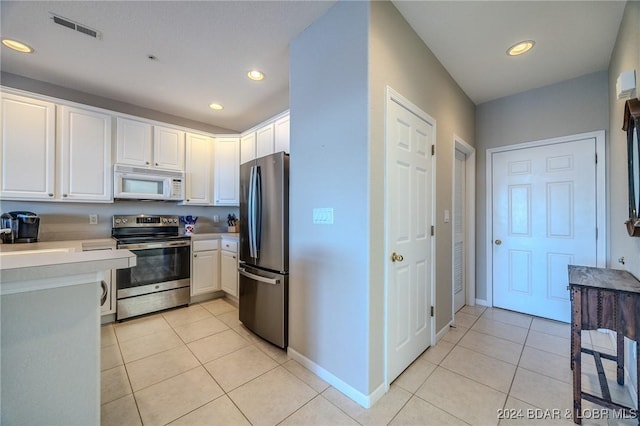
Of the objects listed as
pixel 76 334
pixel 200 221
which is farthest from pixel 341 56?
pixel 200 221

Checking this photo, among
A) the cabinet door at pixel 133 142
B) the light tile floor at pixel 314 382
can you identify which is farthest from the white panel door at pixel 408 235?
the cabinet door at pixel 133 142

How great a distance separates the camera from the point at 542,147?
2.91 m

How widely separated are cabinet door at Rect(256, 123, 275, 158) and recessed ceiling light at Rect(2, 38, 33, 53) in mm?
2093

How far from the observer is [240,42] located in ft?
6.91

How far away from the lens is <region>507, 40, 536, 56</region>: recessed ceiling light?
7.06ft

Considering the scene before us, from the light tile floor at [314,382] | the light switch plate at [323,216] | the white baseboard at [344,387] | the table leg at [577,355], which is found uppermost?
the light switch plate at [323,216]

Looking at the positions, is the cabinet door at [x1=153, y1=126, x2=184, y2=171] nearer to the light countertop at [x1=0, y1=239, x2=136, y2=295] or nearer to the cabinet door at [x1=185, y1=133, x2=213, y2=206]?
the cabinet door at [x1=185, y1=133, x2=213, y2=206]

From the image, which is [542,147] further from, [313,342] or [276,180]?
[313,342]

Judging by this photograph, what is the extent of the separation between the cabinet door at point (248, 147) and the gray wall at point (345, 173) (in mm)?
1379

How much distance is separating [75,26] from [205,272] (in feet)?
8.85

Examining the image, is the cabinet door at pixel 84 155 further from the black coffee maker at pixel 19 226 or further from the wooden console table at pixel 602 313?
the wooden console table at pixel 602 313

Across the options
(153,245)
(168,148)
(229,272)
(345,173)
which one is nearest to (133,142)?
(168,148)

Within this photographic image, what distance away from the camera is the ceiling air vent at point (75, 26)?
187 cm

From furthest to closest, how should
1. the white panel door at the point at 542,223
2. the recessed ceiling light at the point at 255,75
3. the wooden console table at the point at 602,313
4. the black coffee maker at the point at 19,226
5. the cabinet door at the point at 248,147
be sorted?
the cabinet door at the point at 248,147
the white panel door at the point at 542,223
the recessed ceiling light at the point at 255,75
the black coffee maker at the point at 19,226
the wooden console table at the point at 602,313
